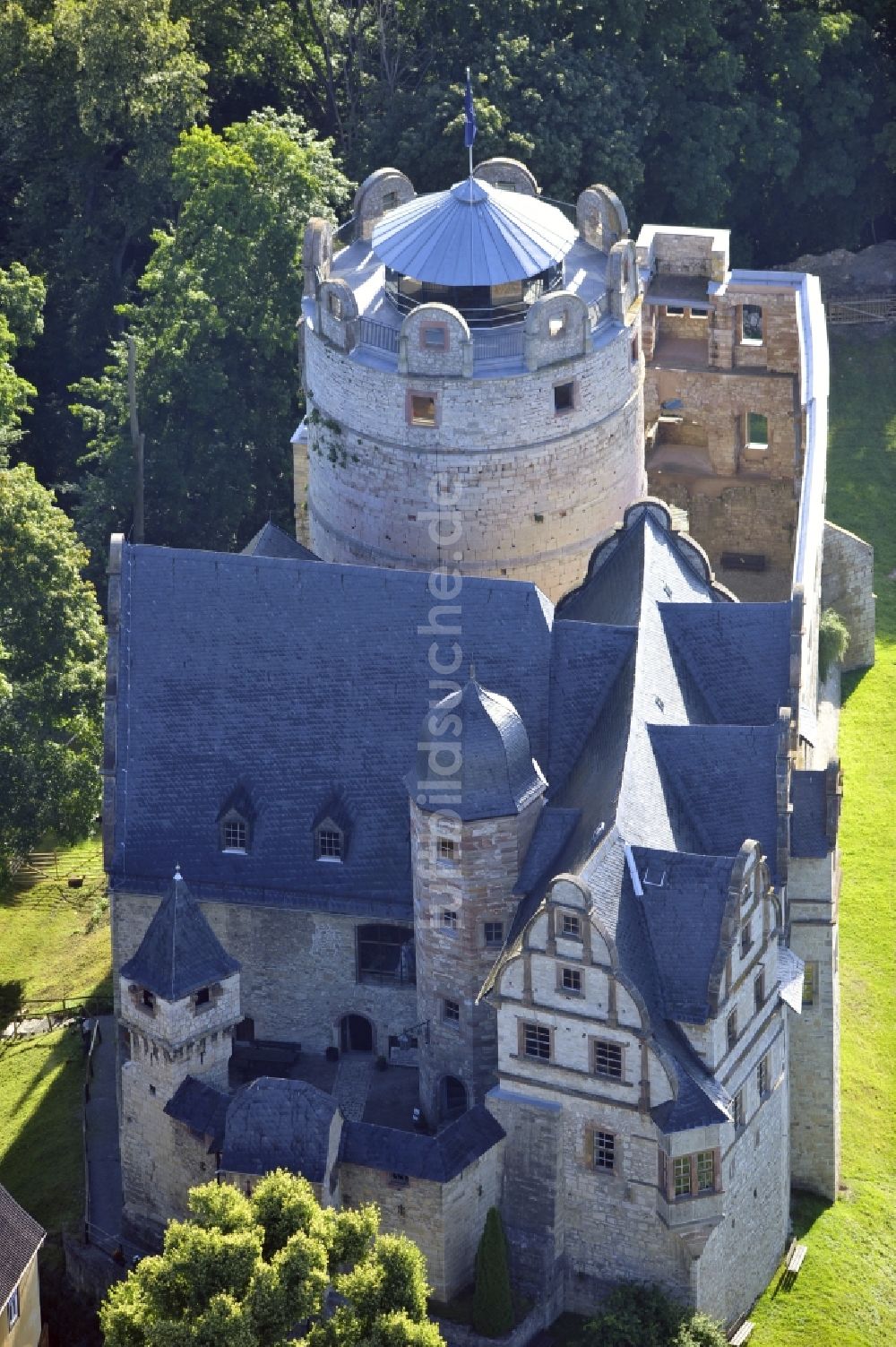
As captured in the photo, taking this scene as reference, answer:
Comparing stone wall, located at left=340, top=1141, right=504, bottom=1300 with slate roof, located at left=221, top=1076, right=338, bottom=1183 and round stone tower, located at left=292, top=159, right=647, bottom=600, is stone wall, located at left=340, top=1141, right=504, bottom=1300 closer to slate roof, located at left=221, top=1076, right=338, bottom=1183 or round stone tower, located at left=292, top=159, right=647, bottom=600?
slate roof, located at left=221, top=1076, right=338, bottom=1183

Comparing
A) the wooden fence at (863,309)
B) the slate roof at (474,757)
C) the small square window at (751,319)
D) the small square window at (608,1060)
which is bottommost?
the small square window at (608,1060)

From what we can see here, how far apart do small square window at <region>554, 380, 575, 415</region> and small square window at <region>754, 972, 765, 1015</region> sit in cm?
1982

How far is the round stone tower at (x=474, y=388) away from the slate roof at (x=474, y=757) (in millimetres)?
13239

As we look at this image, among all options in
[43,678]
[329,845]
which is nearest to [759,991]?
[329,845]

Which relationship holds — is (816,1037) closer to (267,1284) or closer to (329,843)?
(329,843)

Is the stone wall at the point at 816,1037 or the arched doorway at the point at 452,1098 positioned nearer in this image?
the arched doorway at the point at 452,1098

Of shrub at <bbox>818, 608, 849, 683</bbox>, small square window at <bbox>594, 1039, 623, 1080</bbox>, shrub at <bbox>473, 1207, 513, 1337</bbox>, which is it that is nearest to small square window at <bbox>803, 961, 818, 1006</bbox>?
small square window at <bbox>594, 1039, 623, 1080</bbox>

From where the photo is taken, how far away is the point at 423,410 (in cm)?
8650

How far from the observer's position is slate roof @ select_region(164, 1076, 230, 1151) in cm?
7700

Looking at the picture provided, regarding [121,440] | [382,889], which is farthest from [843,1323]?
[121,440]

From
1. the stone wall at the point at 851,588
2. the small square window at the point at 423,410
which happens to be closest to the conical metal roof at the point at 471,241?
the small square window at the point at 423,410

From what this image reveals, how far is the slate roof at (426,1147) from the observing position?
75312 millimetres

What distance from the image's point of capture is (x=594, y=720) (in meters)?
80.7

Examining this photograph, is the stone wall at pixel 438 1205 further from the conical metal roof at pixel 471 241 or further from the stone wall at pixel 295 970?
the conical metal roof at pixel 471 241
